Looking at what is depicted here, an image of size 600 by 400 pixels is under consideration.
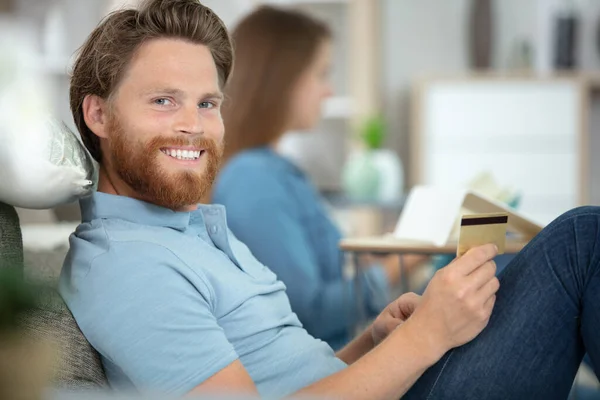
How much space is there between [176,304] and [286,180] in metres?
1.42

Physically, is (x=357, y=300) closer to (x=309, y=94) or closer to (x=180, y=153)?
(x=309, y=94)

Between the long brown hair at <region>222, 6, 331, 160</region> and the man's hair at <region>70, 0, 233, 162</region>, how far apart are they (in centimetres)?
132

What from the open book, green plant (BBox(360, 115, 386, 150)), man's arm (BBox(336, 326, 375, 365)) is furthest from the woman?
green plant (BBox(360, 115, 386, 150))

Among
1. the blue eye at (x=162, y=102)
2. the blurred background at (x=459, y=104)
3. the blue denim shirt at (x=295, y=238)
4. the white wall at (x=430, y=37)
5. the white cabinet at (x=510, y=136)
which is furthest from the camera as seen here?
the white wall at (x=430, y=37)

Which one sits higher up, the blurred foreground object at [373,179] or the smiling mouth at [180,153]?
the smiling mouth at [180,153]

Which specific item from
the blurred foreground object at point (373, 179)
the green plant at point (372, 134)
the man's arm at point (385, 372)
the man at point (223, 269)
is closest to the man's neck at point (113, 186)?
the man at point (223, 269)

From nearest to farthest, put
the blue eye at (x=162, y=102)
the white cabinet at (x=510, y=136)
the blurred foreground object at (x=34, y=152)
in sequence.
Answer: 1. the blurred foreground object at (x=34, y=152)
2. the blue eye at (x=162, y=102)
3. the white cabinet at (x=510, y=136)

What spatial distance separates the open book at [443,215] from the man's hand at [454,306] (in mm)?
379

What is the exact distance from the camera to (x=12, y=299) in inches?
26.4

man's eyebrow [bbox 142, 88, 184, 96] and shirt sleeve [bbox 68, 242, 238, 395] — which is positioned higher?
man's eyebrow [bbox 142, 88, 184, 96]

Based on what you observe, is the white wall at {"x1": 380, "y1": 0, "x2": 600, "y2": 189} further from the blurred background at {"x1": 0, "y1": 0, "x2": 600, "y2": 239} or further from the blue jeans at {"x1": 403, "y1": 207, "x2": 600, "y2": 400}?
the blue jeans at {"x1": 403, "y1": 207, "x2": 600, "y2": 400}

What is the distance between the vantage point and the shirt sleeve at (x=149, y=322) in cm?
105

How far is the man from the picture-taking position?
1.13 meters

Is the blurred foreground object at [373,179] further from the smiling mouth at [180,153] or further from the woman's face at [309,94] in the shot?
the smiling mouth at [180,153]
